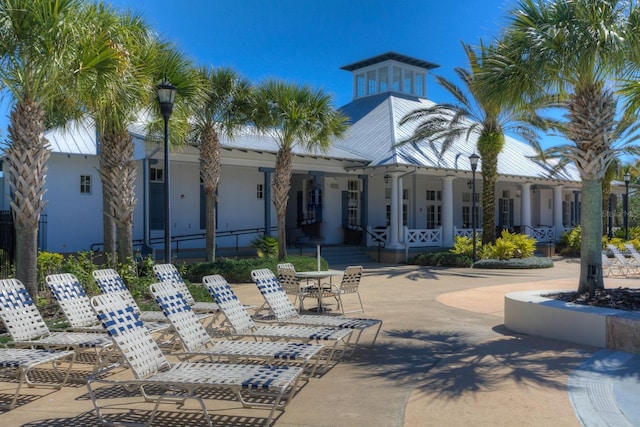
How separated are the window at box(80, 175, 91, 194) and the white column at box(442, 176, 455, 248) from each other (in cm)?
1393

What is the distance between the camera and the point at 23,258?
835 cm

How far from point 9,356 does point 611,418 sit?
17.6ft

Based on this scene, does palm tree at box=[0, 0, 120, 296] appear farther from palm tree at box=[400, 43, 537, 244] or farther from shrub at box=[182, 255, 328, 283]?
palm tree at box=[400, 43, 537, 244]

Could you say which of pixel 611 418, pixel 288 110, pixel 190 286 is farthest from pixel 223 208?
pixel 611 418

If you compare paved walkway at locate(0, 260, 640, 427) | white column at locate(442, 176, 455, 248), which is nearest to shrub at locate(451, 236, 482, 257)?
white column at locate(442, 176, 455, 248)

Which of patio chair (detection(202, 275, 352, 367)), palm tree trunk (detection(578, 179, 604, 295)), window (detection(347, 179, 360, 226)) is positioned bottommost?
patio chair (detection(202, 275, 352, 367))

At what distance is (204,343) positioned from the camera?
623 cm

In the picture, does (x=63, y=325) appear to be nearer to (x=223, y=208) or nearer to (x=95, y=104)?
(x=95, y=104)

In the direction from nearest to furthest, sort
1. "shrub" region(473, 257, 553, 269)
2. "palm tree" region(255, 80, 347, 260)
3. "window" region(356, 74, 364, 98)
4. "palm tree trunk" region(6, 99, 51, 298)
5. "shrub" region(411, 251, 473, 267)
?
"palm tree trunk" region(6, 99, 51, 298) < "palm tree" region(255, 80, 347, 260) < "shrub" region(473, 257, 553, 269) < "shrub" region(411, 251, 473, 267) < "window" region(356, 74, 364, 98)

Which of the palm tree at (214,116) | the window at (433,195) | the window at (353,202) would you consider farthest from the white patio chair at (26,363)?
the window at (433,195)

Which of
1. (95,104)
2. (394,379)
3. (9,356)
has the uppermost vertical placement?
(95,104)

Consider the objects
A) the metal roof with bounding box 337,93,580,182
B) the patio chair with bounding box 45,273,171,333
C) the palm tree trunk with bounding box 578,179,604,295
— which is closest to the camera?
the patio chair with bounding box 45,273,171,333

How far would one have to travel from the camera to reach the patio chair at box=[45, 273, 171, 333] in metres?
7.04

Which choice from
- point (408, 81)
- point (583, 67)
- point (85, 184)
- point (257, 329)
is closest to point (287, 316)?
point (257, 329)
